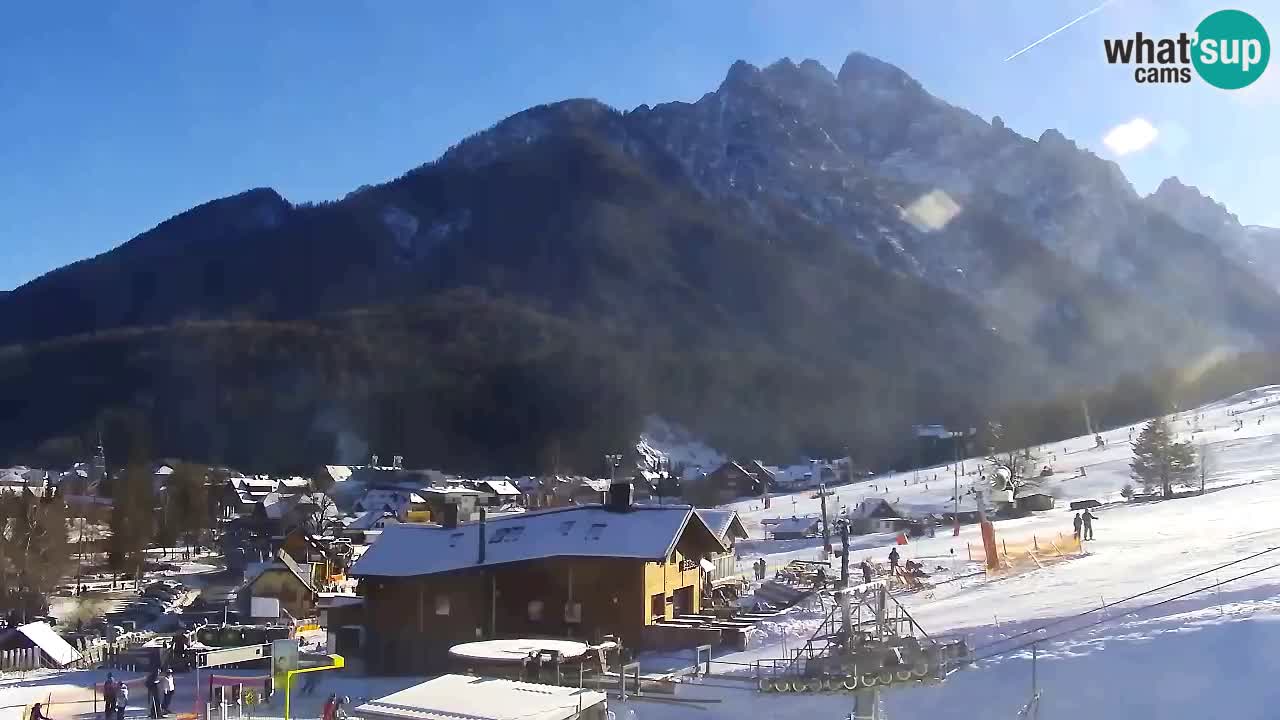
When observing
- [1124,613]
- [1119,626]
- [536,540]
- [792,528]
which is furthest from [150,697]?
[792,528]

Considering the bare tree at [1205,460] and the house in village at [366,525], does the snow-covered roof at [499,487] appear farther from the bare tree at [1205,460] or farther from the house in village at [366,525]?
the bare tree at [1205,460]

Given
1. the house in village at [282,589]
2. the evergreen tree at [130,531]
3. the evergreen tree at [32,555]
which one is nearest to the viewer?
the house in village at [282,589]

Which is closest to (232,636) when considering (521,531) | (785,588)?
(521,531)

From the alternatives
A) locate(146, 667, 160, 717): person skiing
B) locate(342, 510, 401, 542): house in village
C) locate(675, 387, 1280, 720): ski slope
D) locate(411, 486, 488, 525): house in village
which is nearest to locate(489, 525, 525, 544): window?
locate(411, 486, 488, 525): house in village

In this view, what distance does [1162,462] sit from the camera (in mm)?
50781

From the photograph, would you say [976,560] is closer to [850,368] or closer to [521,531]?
[521,531]

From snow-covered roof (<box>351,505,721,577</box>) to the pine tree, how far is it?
31.6 meters

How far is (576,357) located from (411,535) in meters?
128

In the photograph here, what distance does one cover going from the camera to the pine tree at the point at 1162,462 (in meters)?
50.7

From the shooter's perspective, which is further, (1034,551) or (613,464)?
(613,464)

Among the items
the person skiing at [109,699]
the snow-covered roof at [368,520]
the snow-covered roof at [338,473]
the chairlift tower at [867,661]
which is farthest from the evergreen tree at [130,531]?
the chairlift tower at [867,661]

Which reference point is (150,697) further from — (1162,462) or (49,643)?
(1162,462)

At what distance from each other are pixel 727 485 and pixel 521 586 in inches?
2725

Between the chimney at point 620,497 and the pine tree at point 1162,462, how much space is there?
31457 mm
